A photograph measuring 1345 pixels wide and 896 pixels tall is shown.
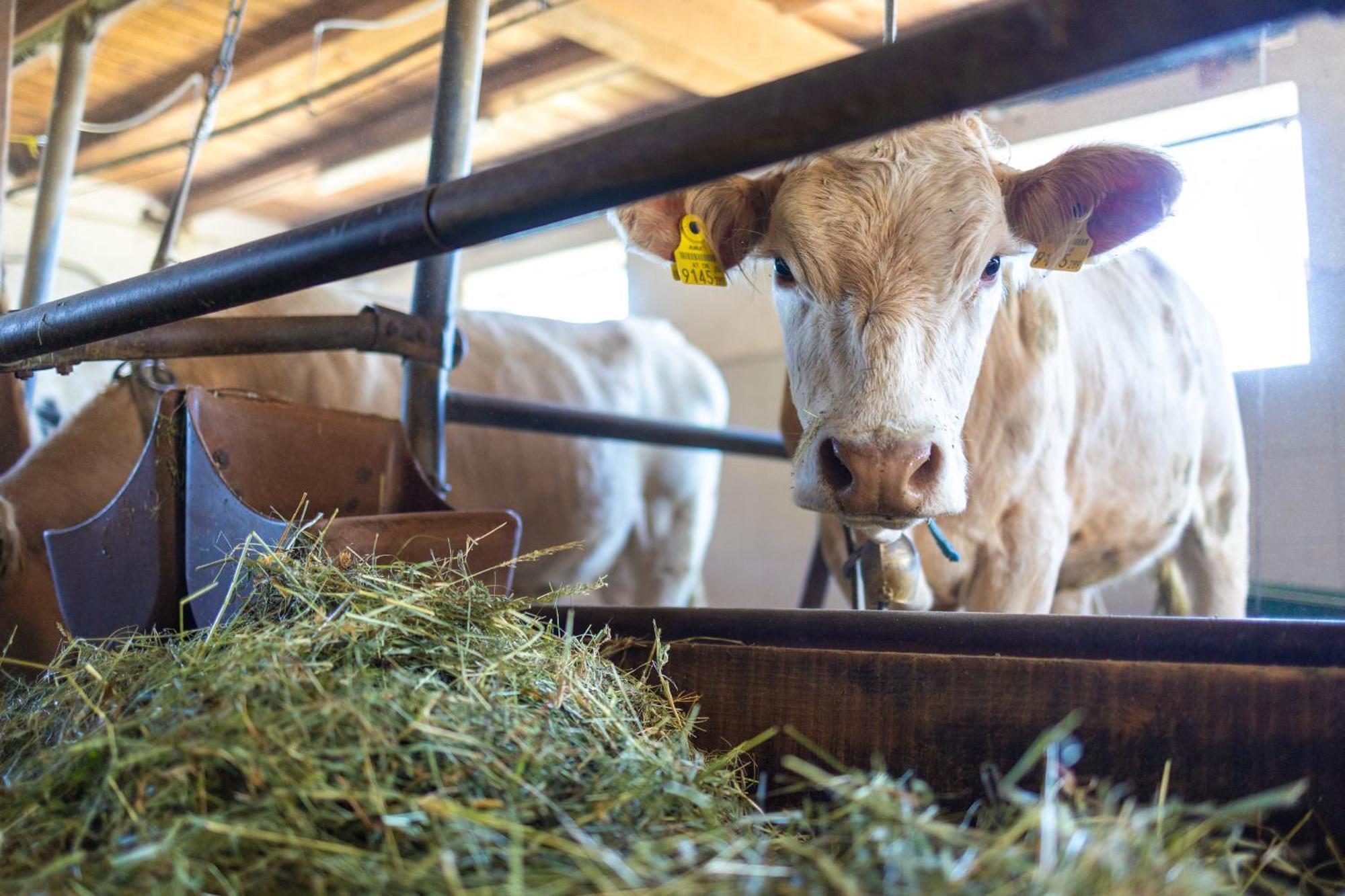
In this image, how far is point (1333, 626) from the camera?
147cm

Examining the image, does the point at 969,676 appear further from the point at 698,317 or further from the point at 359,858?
the point at 698,317

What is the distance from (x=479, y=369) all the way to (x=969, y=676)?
3.84 m

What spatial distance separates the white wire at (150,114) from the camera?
13.1 feet

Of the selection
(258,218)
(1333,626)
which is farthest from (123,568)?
(258,218)

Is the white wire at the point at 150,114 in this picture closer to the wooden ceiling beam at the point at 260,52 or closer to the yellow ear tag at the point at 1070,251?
the wooden ceiling beam at the point at 260,52

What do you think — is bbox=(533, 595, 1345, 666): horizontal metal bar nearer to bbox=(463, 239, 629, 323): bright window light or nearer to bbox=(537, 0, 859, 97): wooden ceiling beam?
bbox=(537, 0, 859, 97): wooden ceiling beam

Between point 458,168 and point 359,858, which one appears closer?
point 359,858

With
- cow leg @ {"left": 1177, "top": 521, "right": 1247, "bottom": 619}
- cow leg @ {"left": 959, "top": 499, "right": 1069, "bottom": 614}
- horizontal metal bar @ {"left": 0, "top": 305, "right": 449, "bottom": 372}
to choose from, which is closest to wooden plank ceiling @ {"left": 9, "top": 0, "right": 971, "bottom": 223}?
horizontal metal bar @ {"left": 0, "top": 305, "right": 449, "bottom": 372}

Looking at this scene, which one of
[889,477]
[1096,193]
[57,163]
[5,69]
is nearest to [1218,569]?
[1096,193]

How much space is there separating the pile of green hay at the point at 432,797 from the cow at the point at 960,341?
711 mm

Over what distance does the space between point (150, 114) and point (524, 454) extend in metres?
2.04

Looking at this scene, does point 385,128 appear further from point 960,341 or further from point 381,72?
point 960,341

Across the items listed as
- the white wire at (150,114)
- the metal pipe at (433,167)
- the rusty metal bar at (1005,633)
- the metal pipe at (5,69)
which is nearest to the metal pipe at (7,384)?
the metal pipe at (5,69)

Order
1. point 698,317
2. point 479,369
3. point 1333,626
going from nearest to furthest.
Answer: point 1333,626 < point 479,369 < point 698,317
